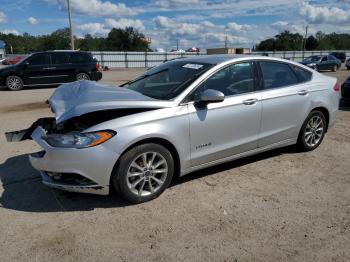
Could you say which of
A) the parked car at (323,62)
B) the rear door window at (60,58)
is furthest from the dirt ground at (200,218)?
the parked car at (323,62)

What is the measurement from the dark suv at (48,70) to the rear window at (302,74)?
12548 millimetres

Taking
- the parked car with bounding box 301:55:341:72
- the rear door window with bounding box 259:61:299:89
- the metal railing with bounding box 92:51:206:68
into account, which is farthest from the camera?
the metal railing with bounding box 92:51:206:68

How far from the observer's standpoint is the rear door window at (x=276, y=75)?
508 centimetres

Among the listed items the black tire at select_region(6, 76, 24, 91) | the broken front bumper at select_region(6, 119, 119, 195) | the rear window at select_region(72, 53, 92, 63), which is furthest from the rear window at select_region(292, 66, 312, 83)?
the black tire at select_region(6, 76, 24, 91)

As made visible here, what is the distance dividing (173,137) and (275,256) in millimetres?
1668

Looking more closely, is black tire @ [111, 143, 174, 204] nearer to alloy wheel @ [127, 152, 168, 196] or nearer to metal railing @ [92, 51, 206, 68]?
alloy wheel @ [127, 152, 168, 196]

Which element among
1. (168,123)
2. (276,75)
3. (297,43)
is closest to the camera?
(168,123)

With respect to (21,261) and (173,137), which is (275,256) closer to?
(173,137)

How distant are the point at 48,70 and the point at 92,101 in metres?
13.1

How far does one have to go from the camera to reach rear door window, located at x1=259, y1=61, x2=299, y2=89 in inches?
200

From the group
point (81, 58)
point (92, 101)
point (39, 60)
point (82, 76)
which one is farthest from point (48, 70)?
point (92, 101)

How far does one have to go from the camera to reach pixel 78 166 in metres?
3.67

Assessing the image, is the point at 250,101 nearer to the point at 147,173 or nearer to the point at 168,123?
the point at 168,123

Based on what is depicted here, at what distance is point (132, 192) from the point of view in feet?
13.1
